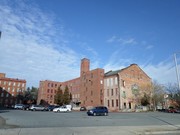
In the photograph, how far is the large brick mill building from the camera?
67863 mm

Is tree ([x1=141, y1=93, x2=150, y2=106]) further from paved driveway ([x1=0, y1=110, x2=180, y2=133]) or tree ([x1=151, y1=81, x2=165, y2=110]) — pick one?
paved driveway ([x1=0, y1=110, x2=180, y2=133])

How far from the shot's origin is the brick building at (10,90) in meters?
110

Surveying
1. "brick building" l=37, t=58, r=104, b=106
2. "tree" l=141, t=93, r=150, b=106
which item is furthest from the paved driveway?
"brick building" l=37, t=58, r=104, b=106

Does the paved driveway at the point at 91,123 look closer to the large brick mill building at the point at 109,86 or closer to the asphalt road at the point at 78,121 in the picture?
the asphalt road at the point at 78,121

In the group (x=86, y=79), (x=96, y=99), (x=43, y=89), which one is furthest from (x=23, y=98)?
(x=96, y=99)

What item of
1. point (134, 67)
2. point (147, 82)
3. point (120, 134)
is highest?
point (134, 67)

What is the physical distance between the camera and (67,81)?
10156 cm

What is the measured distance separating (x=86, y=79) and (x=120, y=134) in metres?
68.2

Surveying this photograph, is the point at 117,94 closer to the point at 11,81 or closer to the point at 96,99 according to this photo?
the point at 96,99

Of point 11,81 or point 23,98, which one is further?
point 11,81

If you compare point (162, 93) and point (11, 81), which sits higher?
point (11, 81)

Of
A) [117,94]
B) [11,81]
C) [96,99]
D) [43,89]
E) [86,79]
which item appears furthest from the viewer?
[11,81]

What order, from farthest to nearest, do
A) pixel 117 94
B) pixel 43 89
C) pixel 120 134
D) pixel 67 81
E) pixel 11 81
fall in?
pixel 11 81 → pixel 43 89 → pixel 67 81 → pixel 117 94 → pixel 120 134

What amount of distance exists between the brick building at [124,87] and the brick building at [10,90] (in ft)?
185
